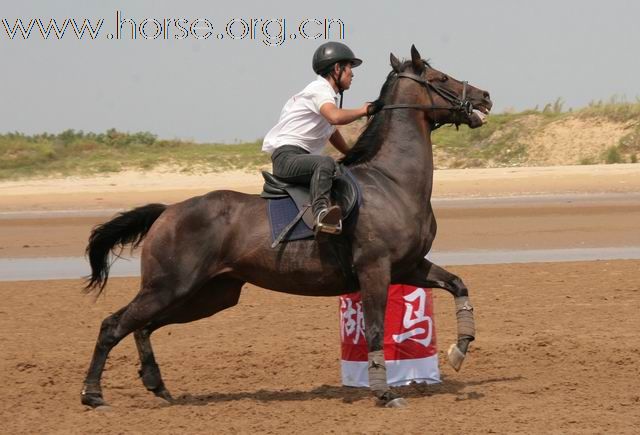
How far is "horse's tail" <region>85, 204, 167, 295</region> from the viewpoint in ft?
29.9

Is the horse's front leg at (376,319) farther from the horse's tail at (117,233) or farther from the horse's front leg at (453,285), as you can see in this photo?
the horse's tail at (117,233)

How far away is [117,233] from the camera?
9.22m

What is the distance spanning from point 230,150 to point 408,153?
31.2 meters

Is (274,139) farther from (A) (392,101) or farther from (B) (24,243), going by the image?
(B) (24,243)

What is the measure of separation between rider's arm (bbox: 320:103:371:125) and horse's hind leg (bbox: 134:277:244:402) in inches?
59.5

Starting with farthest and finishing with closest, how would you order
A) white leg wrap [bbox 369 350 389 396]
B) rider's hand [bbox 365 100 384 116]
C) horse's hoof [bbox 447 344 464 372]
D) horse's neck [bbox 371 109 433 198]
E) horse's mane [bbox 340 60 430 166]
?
horse's mane [bbox 340 60 430 166] → rider's hand [bbox 365 100 384 116] → horse's neck [bbox 371 109 433 198] → horse's hoof [bbox 447 344 464 372] → white leg wrap [bbox 369 350 389 396]

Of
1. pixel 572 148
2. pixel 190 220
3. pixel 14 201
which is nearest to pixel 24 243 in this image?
pixel 14 201

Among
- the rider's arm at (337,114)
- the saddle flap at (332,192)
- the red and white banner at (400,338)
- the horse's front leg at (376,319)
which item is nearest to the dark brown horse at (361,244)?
the horse's front leg at (376,319)

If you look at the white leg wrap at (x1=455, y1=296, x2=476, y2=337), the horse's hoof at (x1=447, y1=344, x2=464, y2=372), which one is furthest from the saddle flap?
the horse's hoof at (x1=447, y1=344, x2=464, y2=372)

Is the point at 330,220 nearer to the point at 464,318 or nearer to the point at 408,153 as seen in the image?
the point at 408,153

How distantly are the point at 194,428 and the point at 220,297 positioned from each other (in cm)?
145

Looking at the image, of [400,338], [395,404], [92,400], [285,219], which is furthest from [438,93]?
[92,400]

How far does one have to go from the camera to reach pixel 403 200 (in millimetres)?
8578

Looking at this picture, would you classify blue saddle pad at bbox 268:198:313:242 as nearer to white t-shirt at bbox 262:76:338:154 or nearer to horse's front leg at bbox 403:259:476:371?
white t-shirt at bbox 262:76:338:154
